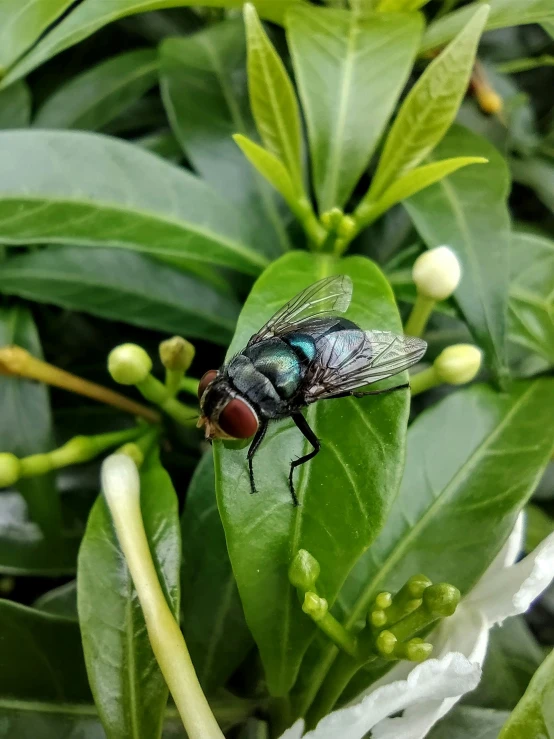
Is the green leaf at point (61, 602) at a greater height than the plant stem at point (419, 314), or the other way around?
the plant stem at point (419, 314)

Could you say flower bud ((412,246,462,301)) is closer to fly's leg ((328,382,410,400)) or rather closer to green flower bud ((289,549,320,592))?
fly's leg ((328,382,410,400))

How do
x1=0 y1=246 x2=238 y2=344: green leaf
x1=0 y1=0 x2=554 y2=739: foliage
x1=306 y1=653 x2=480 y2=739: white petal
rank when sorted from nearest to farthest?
x1=306 y1=653 x2=480 y2=739: white petal < x1=0 y1=0 x2=554 y2=739: foliage < x1=0 y1=246 x2=238 y2=344: green leaf

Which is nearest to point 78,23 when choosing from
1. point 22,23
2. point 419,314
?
point 22,23

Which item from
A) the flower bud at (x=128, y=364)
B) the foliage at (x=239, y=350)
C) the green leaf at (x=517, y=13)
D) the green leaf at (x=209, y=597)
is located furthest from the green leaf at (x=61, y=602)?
the green leaf at (x=517, y=13)

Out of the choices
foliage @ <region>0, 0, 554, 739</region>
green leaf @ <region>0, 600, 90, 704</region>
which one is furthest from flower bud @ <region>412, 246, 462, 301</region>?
green leaf @ <region>0, 600, 90, 704</region>

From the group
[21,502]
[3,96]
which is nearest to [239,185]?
[3,96]

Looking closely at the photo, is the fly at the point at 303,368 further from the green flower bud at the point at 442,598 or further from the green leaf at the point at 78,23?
the green leaf at the point at 78,23

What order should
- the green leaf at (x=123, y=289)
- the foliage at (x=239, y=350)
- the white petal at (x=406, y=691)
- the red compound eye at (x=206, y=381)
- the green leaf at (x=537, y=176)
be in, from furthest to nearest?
the green leaf at (x=537, y=176)
the green leaf at (x=123, y=289)
the red compound eye at (x=206, y=381)
the foliage at (x=239, y=350)
the white petal at (x=406, y=691)
